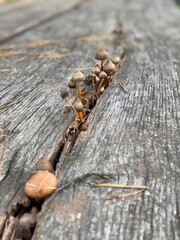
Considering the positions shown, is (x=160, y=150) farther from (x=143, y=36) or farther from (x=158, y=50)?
(x=143, y=36)

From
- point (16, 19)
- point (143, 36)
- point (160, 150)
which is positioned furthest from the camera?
point (16, 19)

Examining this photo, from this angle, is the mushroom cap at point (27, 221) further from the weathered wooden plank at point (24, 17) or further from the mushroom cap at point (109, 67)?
the weathered wooden plank at point (24, 17)

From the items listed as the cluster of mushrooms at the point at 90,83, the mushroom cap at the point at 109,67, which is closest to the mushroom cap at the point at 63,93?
the cluster of mushrooms at the point at 90,83

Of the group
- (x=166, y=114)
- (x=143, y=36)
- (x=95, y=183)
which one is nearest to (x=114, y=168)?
(x=95, y=183)

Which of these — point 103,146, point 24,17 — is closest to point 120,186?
point 103,146

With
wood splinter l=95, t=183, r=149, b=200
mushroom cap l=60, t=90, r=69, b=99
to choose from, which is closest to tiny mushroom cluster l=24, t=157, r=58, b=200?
wood splinter l=95, t=183, r=149, b=200

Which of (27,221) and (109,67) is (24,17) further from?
(27,221)

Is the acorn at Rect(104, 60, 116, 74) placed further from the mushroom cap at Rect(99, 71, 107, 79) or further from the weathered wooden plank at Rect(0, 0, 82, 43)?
the weathered wooden plank at Rect(0, 0, 82, 43)
